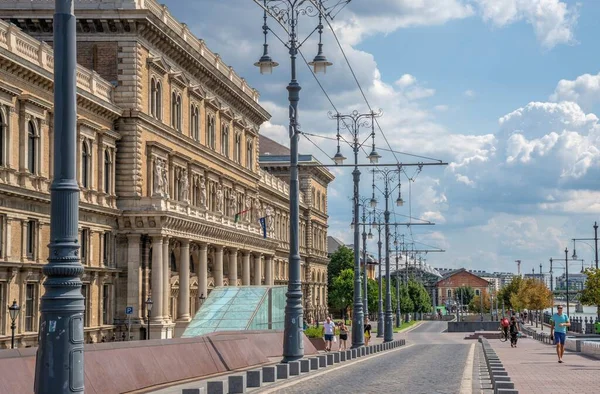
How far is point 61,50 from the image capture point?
43.0 feet

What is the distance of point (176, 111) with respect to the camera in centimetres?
6881

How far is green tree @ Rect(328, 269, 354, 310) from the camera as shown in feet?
447

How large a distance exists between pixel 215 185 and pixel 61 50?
65795mm

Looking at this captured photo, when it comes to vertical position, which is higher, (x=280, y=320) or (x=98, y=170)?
(x=98, y=170)

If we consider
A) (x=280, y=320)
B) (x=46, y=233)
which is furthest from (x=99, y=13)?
(x=280, y=320)

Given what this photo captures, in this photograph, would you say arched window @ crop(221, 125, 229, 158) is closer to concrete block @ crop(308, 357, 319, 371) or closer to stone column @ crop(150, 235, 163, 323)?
stone column @ crop(150, 235, 163, 323)

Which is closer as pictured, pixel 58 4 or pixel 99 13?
pixel 58 4

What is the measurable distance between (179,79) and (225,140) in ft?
49.5

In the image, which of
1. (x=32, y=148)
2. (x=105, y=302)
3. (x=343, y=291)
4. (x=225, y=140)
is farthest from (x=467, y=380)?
(x=343, y=291)

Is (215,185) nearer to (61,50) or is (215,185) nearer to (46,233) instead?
(46,233)

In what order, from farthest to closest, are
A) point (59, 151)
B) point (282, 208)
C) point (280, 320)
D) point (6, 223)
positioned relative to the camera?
point (282, 208), point (280, 320), point (6, 223), point (59, 151)

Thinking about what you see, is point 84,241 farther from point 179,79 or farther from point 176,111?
point 179,79

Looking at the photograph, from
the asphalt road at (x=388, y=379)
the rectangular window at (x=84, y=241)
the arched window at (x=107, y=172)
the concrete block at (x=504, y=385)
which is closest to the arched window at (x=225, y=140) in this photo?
the arched window at (x=107, y=172)

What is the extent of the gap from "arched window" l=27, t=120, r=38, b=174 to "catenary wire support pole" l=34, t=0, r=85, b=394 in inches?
1463
